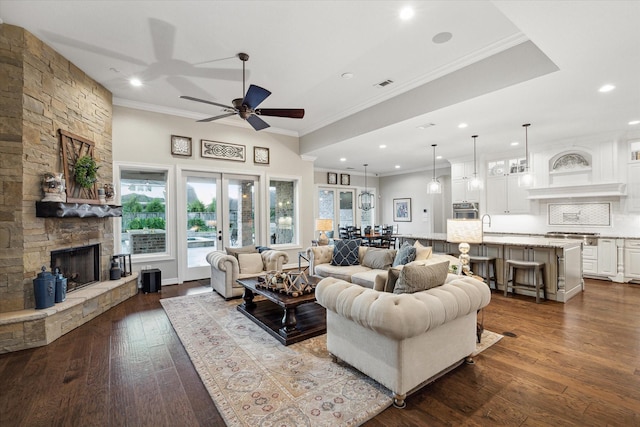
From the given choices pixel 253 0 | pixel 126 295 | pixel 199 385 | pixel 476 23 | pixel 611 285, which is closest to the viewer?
pixel 199 385

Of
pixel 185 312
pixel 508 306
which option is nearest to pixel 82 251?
pixel 185 312

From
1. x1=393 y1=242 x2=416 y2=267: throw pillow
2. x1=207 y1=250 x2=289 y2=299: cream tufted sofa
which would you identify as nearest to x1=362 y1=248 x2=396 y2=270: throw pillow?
x1=393 y1=242 x2=416 y2=267: throw pillow

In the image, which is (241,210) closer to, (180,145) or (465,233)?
(180,145)

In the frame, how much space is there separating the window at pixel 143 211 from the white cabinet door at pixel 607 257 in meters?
8.38

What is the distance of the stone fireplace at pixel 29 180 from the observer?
3119 mm

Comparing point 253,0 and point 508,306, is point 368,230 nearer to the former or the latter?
point 508,306

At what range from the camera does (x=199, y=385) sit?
235 cm

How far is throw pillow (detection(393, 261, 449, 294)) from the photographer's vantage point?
2.28 m

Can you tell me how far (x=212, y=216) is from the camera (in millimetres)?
6137

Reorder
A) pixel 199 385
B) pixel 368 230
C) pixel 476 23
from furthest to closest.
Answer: pixel 368 230, pixel 476 23, pixel 199 385

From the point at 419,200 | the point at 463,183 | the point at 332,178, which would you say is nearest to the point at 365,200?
the point at 332,178

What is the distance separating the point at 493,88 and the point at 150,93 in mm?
5079

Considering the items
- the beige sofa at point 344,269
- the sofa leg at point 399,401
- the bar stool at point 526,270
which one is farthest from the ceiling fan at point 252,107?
the bar stool at point 526,270

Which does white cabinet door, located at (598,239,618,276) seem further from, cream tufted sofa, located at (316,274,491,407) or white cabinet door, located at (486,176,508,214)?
cream tufted sofa, located at (316,274,491,407)
